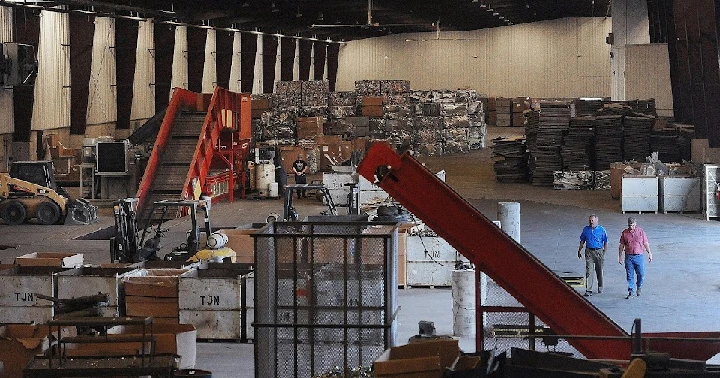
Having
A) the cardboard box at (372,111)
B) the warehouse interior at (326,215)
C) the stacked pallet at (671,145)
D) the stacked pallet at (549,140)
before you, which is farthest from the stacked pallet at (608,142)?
the cardboard box at (372,111)

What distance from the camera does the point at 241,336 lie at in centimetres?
1528

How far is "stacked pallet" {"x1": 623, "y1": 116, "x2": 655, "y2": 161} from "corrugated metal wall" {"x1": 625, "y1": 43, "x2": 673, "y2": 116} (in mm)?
5428

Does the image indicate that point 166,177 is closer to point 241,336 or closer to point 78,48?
point 78,48

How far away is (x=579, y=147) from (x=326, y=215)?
1846 centimetres

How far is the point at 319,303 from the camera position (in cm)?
1080

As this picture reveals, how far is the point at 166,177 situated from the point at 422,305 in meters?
14.1

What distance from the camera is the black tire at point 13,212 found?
1128 inches

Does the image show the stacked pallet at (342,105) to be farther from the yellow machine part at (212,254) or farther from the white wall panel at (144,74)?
the yellow machine part at (212,254)

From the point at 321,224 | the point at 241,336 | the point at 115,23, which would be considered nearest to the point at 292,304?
the point at 321,224

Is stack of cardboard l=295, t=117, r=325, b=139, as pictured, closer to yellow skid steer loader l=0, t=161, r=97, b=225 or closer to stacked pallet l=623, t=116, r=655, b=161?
stacked pallet l=623, t=116, r=655, b=161

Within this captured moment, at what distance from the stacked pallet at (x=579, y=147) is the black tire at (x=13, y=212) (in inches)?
674

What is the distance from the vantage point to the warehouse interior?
1015cm

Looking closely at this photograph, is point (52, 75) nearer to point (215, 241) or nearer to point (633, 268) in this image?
point (215, 241)

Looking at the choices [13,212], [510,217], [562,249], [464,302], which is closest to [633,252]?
[510,217]
